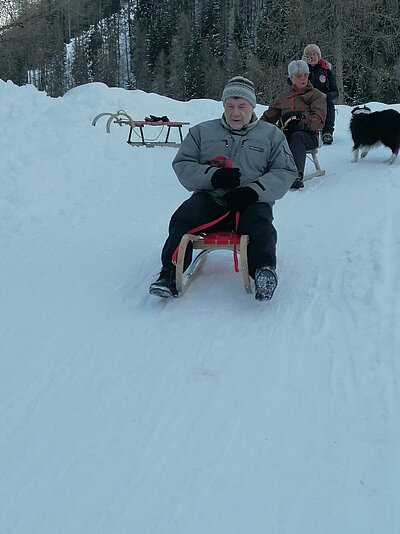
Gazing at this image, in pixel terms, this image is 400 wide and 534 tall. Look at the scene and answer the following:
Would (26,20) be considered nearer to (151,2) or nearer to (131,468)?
(131,468)

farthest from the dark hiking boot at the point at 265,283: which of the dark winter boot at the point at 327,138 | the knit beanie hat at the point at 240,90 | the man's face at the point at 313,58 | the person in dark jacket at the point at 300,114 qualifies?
the dark winter boot at the point at 327,138

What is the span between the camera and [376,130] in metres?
6.30

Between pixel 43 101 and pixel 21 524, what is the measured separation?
7863 mm

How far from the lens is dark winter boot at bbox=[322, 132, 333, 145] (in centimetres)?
796

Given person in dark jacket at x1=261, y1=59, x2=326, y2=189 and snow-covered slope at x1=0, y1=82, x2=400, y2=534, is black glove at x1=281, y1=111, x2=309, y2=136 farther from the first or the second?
snow-covered slope at x1=0, y1=82, x2=400, y2=534

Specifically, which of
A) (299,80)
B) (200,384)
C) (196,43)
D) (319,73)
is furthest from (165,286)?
(196,43)

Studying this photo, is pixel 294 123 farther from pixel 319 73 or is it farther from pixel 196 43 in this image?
pixel 196 43

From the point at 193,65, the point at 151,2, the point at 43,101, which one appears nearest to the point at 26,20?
the point at 43,101

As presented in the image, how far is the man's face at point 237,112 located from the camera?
11.4 feet

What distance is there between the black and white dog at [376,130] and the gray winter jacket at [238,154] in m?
3.11

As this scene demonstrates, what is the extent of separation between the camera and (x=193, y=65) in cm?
3625

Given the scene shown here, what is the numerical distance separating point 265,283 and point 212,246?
1.47 feet

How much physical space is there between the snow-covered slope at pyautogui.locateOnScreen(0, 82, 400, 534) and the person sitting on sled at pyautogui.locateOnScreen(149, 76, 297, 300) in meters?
0.37

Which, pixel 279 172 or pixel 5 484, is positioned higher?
pixel 279 172
